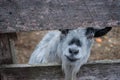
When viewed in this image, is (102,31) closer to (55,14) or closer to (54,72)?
(54,72)

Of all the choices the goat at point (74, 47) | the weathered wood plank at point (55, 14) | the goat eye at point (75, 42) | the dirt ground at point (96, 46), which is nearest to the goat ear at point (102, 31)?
the goat at point (74, 47)

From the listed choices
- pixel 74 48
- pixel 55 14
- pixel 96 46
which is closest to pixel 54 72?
pixel 74 48

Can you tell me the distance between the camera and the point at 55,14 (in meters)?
2.50

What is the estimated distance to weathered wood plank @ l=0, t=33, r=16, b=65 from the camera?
9.09 feet

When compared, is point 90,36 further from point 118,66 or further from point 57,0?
point 57,0

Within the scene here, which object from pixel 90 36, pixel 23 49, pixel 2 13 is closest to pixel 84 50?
pixel 90 36

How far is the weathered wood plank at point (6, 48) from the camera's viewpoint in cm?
277

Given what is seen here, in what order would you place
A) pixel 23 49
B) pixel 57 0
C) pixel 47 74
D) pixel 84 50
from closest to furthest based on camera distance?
1. pixel 57 0
2. pixel 47 74
3. pixel 84 50
4. pixel 23 49

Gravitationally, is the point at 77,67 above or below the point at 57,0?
below

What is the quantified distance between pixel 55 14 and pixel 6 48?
0.52 metres

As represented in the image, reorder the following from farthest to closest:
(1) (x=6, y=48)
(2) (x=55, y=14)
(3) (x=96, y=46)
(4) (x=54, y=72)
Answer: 1. (3) (x=96, y=46)
2. (4) (x=54, y=72)
3. (1) (x=6, y=48)
4. (2) (x=55, y=14)

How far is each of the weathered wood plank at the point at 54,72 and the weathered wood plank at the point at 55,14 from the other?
1.43ft

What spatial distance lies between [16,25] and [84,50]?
0.77 meters

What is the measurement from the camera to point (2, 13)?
A: 250 cm
